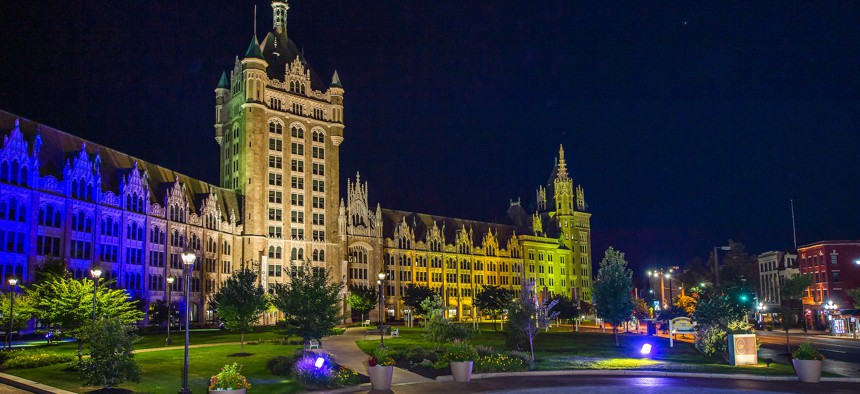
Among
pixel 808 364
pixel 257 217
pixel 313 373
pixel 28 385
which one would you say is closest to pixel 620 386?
pixel 808 364

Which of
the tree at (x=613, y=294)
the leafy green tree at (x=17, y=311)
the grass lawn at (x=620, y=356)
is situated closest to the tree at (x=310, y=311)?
the grass lawn at (x=620, y=356)

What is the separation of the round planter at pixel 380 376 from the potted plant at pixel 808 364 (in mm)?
17658

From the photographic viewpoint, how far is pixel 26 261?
2574 inches

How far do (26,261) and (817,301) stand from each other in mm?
103903

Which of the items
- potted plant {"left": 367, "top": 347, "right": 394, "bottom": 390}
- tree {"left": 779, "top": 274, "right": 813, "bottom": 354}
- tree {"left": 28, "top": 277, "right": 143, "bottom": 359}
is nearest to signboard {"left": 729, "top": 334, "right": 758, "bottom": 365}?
potted plant {"left": 367, "top": 347, "right": 394, "bottom": 390}

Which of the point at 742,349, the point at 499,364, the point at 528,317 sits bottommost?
the point at 499,364

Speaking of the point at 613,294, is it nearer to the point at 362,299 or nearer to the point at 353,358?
the point at 353,358

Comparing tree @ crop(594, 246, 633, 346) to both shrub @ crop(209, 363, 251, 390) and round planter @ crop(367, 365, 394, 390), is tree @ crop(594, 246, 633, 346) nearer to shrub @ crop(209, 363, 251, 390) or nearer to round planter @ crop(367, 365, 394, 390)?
round planter @ crop(367, 365, 394, 390)

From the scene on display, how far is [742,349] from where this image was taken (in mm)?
37594

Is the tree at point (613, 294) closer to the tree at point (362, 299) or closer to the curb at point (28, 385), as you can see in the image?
the curb at point (28, 385)

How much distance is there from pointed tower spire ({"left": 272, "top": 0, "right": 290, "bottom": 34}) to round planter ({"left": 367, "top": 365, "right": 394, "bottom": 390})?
10506 centimetres

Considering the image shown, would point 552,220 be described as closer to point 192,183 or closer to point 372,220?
point 372,220

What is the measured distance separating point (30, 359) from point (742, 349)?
1416 inches

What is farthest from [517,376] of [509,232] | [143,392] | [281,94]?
[509,232]
